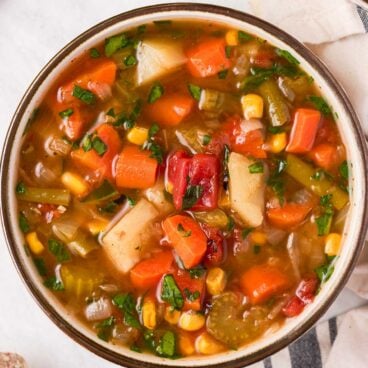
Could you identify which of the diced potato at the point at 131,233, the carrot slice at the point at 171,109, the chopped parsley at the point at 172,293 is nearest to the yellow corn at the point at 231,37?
the carrot slice at the point at 171,109

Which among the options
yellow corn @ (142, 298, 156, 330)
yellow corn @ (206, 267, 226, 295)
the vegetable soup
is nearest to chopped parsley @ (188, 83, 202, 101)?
the vegetable soup

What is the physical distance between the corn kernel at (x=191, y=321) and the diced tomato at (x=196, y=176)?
61cm

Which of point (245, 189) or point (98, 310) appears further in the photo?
point (98, 310)

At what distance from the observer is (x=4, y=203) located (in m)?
4.12

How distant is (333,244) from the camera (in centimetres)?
427

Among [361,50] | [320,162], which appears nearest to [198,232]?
[320,162]

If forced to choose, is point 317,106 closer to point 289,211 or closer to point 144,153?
point 289,211

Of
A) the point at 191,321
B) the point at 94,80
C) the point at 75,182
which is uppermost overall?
Result: the point at 94,80

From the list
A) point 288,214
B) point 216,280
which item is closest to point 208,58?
point 288,214

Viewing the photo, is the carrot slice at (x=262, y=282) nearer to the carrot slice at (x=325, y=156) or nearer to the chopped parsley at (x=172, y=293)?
the chopped parsley at (x=172, y=293)

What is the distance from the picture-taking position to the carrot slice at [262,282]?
425 centimetres

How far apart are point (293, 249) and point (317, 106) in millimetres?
816

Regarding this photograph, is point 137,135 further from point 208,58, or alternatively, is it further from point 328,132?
point 328,132

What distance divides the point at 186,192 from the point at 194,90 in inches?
22.3
